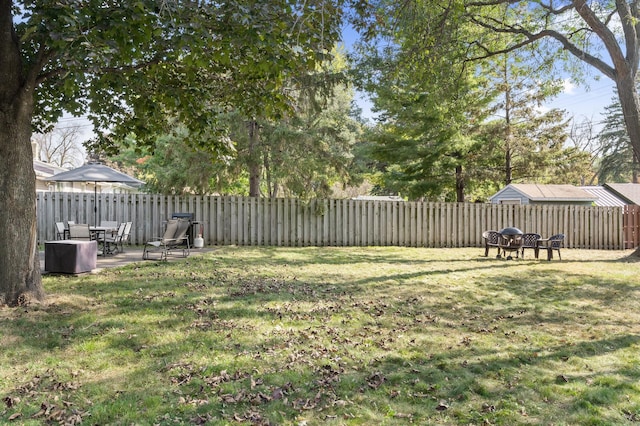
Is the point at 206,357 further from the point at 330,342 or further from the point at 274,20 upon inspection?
the point at 274,20

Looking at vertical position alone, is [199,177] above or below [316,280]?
above

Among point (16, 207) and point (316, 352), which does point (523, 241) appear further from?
point (16, 207)

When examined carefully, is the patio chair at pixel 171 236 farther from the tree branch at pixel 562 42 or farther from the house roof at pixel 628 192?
the house roof at pixel 628 192

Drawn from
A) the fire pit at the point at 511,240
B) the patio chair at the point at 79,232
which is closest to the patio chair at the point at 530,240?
the fire pit at the point at 511,240

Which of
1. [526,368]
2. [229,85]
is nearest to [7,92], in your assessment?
[229,85]

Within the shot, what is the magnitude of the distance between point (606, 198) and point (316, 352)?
A: 70.7 feet

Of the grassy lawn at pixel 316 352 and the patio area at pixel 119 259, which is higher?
the patio area at pixel 119 259

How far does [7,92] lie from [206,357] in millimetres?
3990

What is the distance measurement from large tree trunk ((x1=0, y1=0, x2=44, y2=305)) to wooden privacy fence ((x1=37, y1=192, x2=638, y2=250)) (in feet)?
24.8

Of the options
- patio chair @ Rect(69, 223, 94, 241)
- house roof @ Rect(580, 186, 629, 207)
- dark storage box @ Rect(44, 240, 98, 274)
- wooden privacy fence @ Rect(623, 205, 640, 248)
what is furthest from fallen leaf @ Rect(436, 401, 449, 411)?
house roof @ Rect(580, 186, 629, 207)

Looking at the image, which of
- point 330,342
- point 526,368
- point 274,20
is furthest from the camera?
point 274,20

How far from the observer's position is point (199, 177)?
531 inches

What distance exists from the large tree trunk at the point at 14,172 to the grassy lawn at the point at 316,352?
17.3 inches

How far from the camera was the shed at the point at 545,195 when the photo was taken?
18609 millimetres
